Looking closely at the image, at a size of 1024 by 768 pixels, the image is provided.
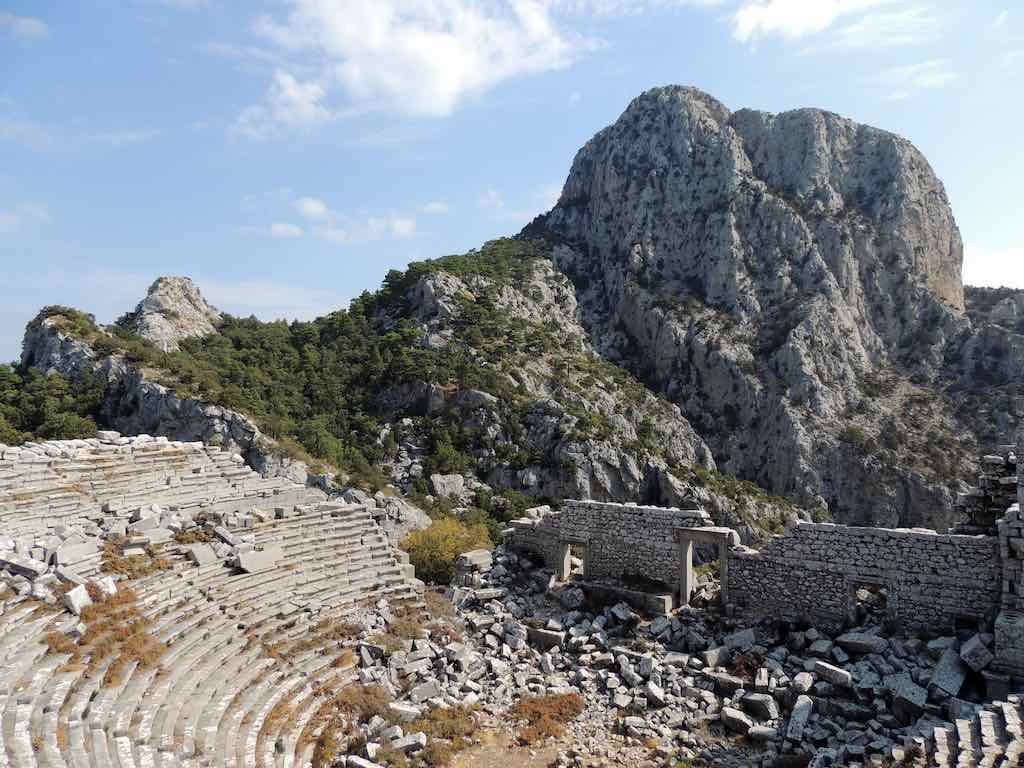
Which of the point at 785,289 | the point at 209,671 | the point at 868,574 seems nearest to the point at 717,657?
the point at 868,574

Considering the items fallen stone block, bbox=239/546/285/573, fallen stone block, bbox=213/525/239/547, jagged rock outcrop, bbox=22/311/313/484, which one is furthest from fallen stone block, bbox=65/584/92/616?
jagged rock outcrop, bbox=22/311/313/484

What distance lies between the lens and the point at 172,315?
154 feet

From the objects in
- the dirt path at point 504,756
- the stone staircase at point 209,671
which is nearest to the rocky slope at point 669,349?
the stone staircase at point 209,671

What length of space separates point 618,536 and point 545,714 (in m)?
5.65

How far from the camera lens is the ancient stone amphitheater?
8.30m

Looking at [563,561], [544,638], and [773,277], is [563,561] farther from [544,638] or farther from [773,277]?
[773,277]

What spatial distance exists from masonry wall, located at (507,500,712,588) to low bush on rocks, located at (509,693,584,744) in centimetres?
450

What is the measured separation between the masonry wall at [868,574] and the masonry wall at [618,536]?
1539mm

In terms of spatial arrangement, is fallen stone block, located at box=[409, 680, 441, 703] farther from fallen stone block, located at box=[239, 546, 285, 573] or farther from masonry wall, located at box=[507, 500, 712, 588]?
masonry wall, located at box=[507, 500, 712, 588]

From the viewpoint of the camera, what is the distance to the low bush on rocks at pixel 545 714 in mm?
10742

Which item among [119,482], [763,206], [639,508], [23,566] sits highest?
[763,206]

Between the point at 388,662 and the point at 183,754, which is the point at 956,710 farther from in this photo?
the point at 183,754

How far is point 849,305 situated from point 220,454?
58.5 m

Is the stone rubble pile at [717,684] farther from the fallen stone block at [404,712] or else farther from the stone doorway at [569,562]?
the stone doorway at [569,562]
